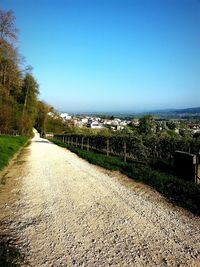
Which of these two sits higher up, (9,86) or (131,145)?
(9,86)

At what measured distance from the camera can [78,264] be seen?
4.92 m

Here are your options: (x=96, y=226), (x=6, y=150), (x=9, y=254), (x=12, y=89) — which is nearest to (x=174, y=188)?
(x=96, y=226)

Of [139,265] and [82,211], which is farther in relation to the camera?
[82,211]

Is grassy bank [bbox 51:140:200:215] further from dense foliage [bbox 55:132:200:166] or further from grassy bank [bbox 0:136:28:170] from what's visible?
grassy bank [bbox 0:136:28:170]

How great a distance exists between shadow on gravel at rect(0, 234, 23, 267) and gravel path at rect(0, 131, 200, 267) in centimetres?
5

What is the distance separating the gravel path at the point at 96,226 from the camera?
17.0 ft

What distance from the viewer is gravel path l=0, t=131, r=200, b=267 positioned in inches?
203

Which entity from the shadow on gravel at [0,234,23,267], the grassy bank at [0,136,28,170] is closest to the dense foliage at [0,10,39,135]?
the grassy bank at [0,136,28,170]

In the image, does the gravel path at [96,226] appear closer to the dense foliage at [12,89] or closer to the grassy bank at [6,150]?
the grassy bank at [6,150]

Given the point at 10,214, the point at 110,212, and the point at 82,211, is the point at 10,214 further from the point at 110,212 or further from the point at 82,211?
the point at 110,212

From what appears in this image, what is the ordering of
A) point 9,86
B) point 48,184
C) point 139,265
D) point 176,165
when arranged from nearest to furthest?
point 139,265 < point 48,184 < point 176,165 < point 9,86

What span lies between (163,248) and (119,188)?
526 cm

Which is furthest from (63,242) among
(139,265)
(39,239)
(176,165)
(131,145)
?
(131,145)

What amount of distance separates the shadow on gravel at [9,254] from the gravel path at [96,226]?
0.05m
